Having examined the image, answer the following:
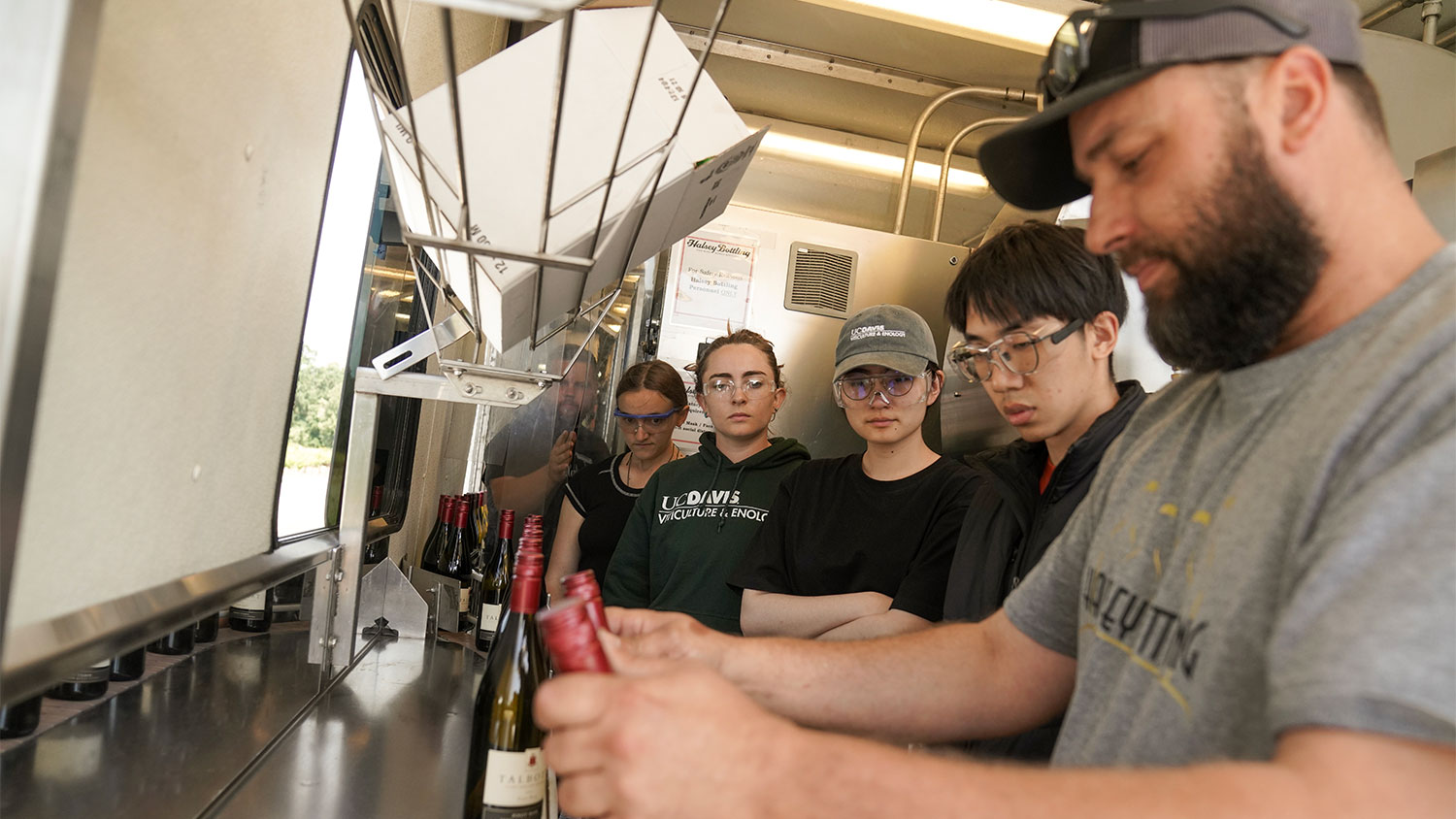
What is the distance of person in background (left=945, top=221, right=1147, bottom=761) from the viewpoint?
1.51m

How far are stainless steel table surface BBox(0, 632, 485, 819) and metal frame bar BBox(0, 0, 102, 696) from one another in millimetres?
481

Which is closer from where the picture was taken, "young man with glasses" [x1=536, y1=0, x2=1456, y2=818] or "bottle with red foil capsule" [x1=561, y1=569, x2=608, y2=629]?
"young man with glasses" [x1=536, y1=0, x2=1456, y2=818]

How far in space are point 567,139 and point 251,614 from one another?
4.12 ft

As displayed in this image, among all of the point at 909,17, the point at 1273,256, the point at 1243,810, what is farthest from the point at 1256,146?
the point at 909,17

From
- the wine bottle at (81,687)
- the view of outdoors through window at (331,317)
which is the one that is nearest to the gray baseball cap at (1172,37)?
the view of outdoors through window at (331,317)

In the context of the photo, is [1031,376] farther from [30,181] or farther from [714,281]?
[714,281]

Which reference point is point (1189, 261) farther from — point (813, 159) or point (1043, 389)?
point (813, 159)

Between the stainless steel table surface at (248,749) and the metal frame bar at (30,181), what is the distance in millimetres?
481

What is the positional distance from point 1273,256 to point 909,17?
5.89ft

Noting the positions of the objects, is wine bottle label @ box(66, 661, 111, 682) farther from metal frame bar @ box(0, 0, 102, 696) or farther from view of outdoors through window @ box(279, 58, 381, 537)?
metal frame bar @ box(0, 0, 102, 696)

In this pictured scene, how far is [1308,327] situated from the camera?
2.31ft

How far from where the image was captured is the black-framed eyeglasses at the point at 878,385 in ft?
6.49

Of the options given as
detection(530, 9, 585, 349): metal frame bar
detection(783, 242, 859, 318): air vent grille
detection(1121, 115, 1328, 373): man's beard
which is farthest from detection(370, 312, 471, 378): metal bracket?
detection(783, 242, 859, 318): air vent grille

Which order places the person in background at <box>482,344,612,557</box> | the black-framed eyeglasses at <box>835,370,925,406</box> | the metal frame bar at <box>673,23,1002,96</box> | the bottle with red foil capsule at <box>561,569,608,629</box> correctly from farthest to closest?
the metal frame bar at <box>673,23,1002,96</box>, the person in background at <box>482,344,612,557</box>, the black-framed eyeglasses at <box>835,370,925,406</box>, the bottle with red foil capsule at <box>561,569,608,629</box>
